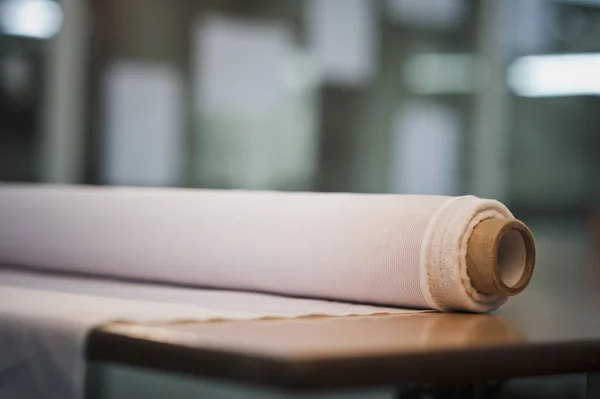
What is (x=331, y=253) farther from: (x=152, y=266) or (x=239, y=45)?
(x=239, y=45)

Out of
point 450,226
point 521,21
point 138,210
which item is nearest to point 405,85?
point 521,21

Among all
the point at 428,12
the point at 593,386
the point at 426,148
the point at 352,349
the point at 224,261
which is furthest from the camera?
the point at 428,12

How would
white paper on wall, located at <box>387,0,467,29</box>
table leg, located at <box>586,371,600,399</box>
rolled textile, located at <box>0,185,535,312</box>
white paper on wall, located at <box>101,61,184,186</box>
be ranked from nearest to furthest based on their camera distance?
table leg, located at <box>586,371,600,399</box> < rolled textile, located at <box>0,185,535,312</box> < white paper on wall, located at <box>101,61,184,186</box> < white paper on wall, located at <box>387,0,467,29</box>

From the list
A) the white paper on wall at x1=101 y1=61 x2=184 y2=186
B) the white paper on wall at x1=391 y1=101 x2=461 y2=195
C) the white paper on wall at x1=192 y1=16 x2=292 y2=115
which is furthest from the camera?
the white paper on wall at x1=391 y1=101 x2=461 y2=195

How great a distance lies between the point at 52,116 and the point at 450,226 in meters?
2.85

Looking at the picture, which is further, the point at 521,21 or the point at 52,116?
the point at 521,21

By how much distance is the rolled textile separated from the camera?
809 millimetres

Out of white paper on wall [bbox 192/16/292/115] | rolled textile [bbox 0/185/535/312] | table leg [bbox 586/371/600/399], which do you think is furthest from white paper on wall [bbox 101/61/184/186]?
table leg [bbox 586/371/600/399]

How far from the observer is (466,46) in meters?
3.93

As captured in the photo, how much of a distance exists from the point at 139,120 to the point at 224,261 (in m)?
2.62

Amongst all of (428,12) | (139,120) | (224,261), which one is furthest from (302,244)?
(428,12)

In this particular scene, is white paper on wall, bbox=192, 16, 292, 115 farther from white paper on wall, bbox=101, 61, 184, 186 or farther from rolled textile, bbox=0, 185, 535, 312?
rolled textile, bbox=0, 185, 535, 312

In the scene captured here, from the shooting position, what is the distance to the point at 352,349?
0.56 meters

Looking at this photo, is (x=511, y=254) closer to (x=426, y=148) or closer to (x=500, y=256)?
(x=500, y=256)
